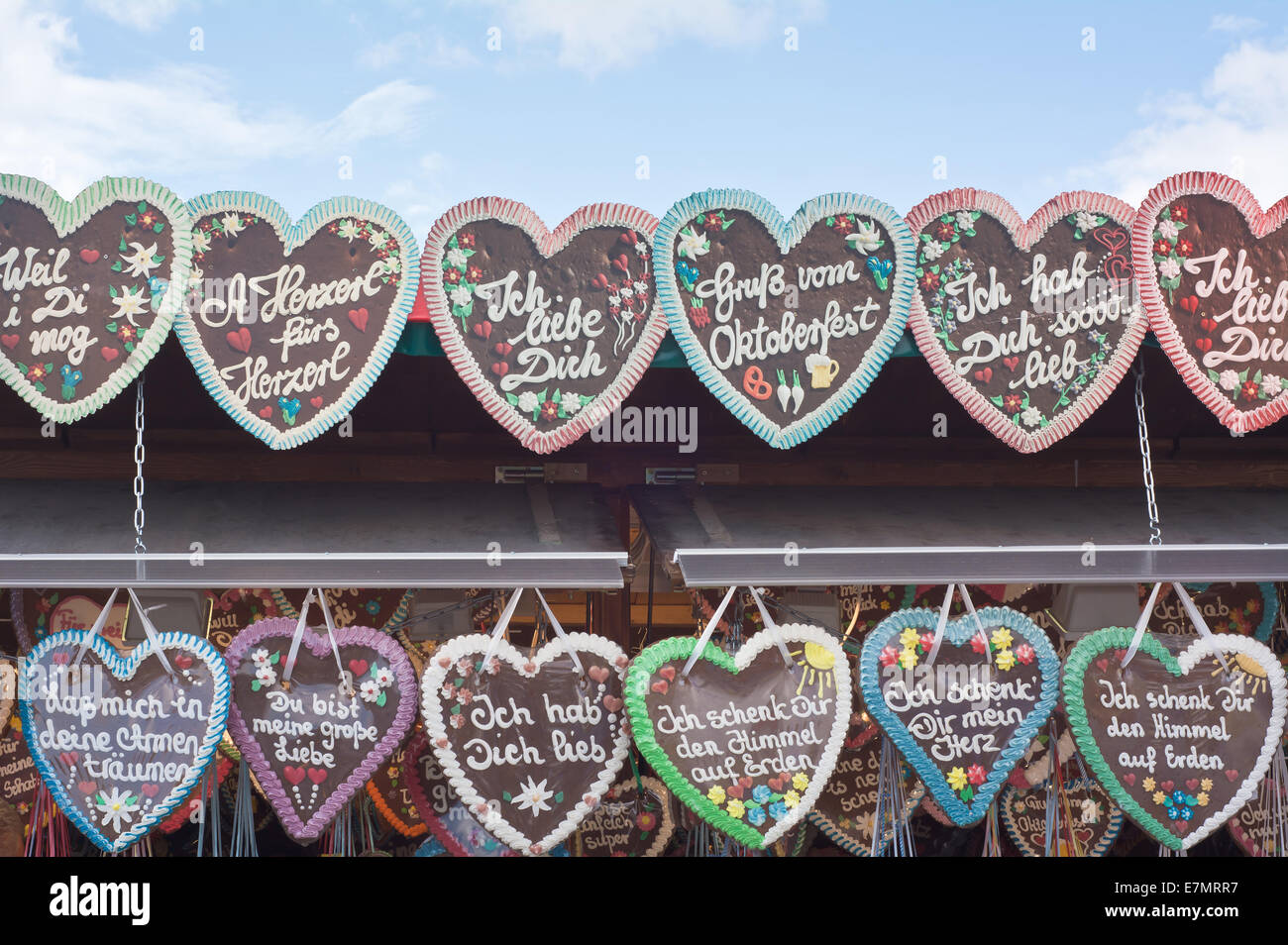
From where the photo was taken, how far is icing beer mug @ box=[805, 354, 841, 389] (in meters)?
3.57

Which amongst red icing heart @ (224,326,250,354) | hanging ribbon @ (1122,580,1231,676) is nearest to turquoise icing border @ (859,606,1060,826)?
hanging ribbon @ (1122,580,1231,676)

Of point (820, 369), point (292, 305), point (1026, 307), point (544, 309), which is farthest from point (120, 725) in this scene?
point (1026, 307)

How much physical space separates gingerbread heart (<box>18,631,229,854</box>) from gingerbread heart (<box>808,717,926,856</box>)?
7.88 feet

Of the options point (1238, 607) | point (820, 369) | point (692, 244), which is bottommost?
point (1238, 607)

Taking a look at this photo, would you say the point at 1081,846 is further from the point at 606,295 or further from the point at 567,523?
the point at 606,295

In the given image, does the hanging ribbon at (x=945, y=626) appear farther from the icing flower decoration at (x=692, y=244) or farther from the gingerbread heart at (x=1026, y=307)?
the icing flower decoration at (x=692, y=244)

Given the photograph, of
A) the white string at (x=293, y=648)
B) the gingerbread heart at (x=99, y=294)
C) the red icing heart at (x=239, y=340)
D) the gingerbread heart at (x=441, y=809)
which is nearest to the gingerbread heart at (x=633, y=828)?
the gingerbread heart at (x=441, y=809)

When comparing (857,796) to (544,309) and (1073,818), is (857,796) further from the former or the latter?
(544,309)

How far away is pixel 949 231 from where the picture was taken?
3605mm

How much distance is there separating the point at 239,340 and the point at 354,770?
4.99 feet

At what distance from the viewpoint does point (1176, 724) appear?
362 centimetres

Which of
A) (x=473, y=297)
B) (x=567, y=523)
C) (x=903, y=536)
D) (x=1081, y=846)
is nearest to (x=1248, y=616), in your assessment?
(x=1081, y=846)
